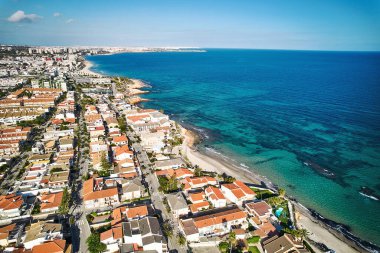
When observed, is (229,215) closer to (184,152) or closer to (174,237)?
(174,237)

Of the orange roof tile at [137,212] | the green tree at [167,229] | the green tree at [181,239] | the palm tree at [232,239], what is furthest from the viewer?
the orange roof tile at [137,212]

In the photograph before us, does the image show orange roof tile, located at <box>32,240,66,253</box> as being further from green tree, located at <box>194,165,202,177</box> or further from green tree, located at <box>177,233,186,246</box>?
green tree, located at <box>194,165,202,177</box>

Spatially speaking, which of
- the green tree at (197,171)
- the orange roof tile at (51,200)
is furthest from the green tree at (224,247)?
the orange roof tile at (51,200)

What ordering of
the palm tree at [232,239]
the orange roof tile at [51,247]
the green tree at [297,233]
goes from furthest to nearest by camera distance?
the green tree at [297,233]
the palm tree at [232,239]
the orange roof tile at [51,247]

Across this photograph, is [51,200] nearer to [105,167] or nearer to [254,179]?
[105,167]

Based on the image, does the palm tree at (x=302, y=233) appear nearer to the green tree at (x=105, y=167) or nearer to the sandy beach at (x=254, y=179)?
the sandy beach at (x=254, y=179)

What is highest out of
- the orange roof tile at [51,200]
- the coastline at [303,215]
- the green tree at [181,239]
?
the orange roof tile at [51,200]

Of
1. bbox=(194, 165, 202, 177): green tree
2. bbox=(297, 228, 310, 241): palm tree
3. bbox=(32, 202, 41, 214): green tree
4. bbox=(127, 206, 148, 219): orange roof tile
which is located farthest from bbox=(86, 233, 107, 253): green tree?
bbox=(297, 228, 310, 241): palm tree

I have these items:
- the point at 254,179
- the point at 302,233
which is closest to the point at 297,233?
the point at 302,233
